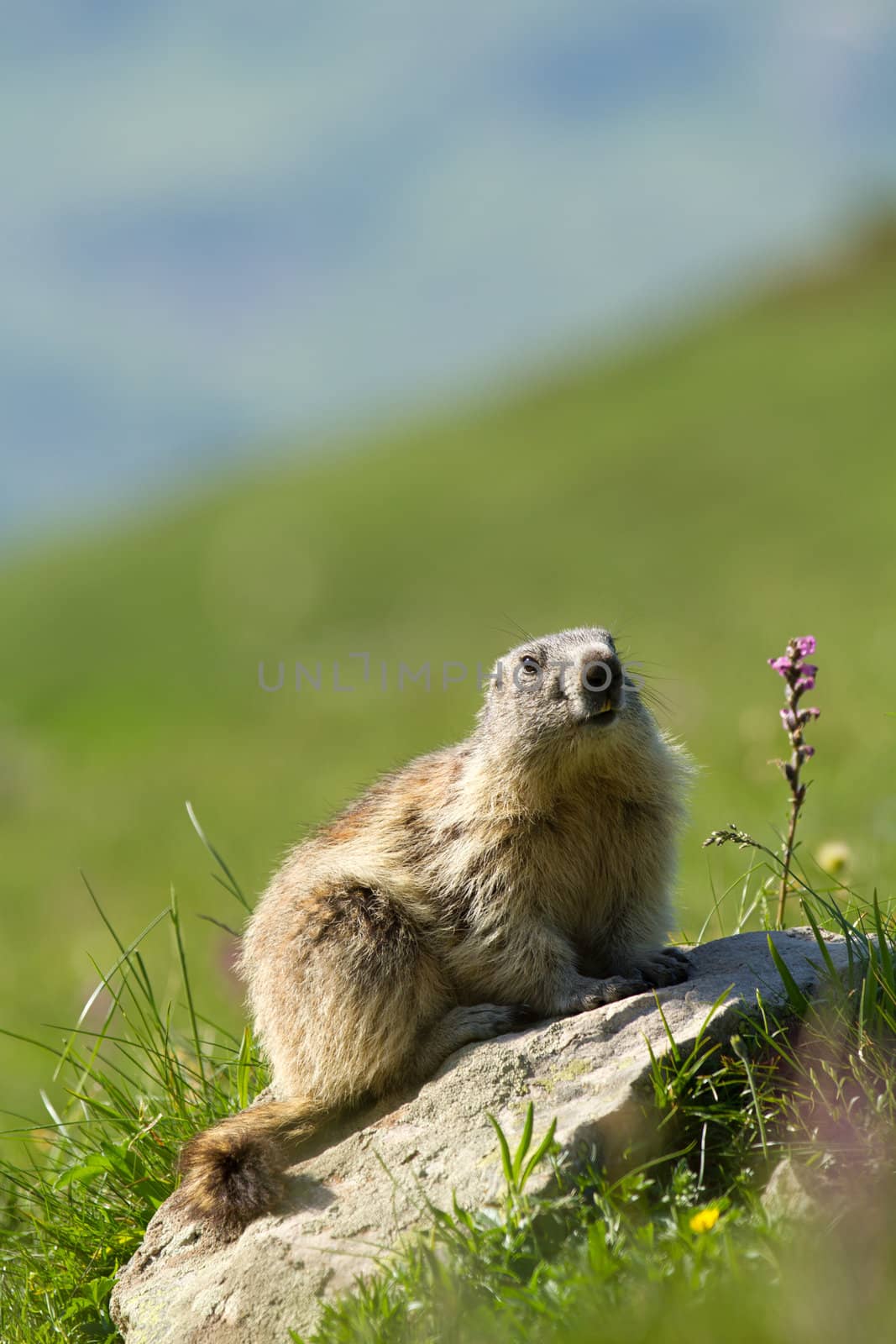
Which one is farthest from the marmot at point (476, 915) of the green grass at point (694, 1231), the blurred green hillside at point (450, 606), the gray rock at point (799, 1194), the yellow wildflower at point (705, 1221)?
the blurred green hillside at point (450, 606)

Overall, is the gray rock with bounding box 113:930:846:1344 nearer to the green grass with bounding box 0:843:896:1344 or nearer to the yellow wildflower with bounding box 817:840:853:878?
the green grass with bounding box 0:843:896:1344

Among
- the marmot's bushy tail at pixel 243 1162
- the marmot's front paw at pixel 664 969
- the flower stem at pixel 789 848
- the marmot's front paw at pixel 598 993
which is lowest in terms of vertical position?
the marmot's bushy tail at pixel 243 1162

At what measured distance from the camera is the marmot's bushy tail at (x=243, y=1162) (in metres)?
4.38

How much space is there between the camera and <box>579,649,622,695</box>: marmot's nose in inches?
189

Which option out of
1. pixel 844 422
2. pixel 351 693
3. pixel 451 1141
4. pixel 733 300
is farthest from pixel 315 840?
pixel 733 300

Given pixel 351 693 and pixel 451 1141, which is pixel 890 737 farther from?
pixel 351 693

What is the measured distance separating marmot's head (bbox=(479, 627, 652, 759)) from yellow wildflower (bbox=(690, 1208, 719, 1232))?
5.71 ft

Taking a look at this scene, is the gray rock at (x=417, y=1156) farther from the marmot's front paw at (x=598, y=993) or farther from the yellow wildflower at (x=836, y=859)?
the yellow wildflower at (x=836, y=859)

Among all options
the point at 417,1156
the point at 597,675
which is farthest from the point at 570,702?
the point at 417,1156

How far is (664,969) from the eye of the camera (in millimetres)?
4680

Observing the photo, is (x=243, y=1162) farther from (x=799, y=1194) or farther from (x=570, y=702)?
(x=570, y=702)

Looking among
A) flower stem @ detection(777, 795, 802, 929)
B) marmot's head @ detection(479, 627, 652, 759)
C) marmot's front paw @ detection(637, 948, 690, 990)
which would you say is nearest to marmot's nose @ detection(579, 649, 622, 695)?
marmot's head @ detection(479, 627, 652, 759)

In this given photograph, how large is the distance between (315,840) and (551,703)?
122 cm

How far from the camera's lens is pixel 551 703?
16.2ft
